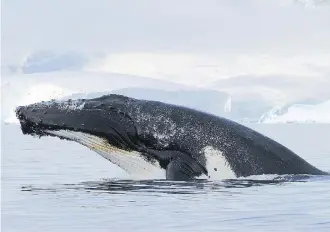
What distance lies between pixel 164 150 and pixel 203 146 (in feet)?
2.86

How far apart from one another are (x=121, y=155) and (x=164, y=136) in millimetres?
1163

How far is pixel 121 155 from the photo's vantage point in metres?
18.5

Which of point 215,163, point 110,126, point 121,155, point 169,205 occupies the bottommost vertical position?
point 169,205

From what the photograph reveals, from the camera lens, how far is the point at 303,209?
14.0 meters

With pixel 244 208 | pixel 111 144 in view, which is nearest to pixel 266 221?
pixel 244 208

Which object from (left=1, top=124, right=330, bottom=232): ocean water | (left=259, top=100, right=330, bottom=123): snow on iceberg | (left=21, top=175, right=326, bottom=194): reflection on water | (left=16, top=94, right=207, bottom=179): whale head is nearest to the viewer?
(left=1, top=124, right=330, bottom=232): ocean water

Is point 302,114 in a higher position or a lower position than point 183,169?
higher

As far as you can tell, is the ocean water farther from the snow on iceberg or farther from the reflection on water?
the snow on iceberg

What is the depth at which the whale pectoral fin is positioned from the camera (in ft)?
57.6

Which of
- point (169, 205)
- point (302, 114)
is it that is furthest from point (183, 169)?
point (302, 114)

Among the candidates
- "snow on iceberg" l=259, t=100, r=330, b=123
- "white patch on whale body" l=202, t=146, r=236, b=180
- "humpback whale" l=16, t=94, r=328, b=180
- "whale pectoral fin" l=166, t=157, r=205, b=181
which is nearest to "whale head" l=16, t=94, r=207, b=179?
"humpback whale" l=16, t=94, r=328, b=180

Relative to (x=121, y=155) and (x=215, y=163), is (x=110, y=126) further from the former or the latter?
(x=215, y=163)

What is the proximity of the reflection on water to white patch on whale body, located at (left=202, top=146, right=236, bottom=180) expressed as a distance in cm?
31

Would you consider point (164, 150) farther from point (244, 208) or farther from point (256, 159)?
point (244, 208)
